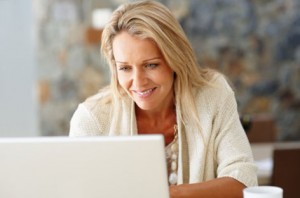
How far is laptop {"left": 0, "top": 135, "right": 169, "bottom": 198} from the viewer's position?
1.41 metres

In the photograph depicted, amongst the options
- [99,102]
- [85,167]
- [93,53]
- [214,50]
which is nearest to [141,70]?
[99,102]

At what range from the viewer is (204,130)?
2.03 meters

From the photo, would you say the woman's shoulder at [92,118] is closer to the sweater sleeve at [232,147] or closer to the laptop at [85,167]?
the sweater sleeve at [232,147]

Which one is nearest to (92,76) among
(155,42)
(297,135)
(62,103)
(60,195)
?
(62,103)

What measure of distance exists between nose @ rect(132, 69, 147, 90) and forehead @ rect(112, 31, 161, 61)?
0.13ft

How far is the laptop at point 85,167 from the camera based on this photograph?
1.41 meters

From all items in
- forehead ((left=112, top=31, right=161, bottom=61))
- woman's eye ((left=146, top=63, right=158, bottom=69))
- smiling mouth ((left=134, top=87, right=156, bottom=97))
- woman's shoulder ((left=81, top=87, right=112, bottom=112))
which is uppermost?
forehead ((left=112, top=31, right=161, bottom=61))

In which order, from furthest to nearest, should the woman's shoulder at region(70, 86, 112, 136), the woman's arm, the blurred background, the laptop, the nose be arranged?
1. the blurred background
2. the woman's shoulder at region(70, 86, 112, 136)
3. the nose
4. the woman's arm
5. the laptop

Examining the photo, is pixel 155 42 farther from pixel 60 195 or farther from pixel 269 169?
pixel 269 169

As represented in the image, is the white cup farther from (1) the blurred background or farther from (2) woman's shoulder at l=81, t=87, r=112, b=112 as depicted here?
(1) the blurred background

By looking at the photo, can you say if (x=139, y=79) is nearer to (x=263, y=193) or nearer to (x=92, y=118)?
(x=92, y=118)

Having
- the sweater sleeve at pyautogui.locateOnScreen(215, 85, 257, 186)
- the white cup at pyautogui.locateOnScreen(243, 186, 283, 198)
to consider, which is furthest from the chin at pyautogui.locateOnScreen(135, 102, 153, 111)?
the white cup at pyautogui.locateOnScreen(243, 186, 283, 198)

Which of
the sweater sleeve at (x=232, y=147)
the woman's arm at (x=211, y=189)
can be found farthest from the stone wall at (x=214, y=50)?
the woman's arm at (x=211, y=189)

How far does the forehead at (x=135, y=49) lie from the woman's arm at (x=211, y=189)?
0.41 meters
